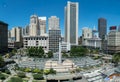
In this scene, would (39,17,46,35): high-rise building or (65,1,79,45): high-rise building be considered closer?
(65,1,79,45): high-rise building

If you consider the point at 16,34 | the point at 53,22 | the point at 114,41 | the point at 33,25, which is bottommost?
the point at 114,41

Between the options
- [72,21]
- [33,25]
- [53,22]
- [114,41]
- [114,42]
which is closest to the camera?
[114,42]

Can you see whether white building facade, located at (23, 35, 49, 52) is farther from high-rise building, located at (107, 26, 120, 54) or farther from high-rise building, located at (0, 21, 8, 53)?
high-rise building, located at (107, 26, 120, 54)

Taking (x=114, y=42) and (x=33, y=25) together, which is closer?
(x=114, y=42)

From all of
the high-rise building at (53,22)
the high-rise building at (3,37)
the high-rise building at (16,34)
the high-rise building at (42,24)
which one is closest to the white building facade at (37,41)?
the high-rise building at (3,37)

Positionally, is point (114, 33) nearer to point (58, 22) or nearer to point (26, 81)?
point (58, 22)

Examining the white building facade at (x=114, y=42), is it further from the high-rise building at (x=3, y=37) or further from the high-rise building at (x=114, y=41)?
the high-rise building at (x=3, y=37)

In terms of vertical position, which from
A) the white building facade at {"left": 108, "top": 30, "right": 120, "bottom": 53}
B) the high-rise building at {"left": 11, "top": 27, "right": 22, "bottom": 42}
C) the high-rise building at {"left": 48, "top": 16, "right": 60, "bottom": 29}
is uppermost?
the high-rise building at {"left": 48, "top": 16, "right": 60, "bottom": 29}

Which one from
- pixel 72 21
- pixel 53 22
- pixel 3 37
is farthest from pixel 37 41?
pixel 72 21

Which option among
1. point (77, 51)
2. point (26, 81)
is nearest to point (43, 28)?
point (77, 51)

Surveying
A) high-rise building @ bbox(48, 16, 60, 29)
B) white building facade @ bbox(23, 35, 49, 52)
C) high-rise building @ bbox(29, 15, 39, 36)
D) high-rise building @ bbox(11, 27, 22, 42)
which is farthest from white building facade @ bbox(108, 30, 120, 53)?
high-rise building @ bbox(11, 27, 22, 42)

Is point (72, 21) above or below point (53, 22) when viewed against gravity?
above

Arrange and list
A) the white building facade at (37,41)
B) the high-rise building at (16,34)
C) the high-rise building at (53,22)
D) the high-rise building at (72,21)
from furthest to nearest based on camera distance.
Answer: the high-rise building at (72,21), the high-rise building at (16,34), the high-rise building at (53,22), the white building facade at (37,41)

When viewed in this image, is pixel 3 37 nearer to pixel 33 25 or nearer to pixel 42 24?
pixel 33 25
